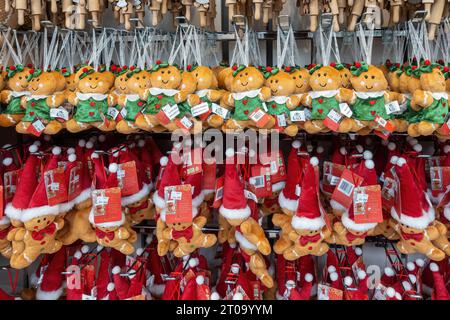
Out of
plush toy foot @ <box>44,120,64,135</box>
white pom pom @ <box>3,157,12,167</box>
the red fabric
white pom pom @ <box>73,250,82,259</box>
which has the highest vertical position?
plush toy foot @ <box>44,120,64,135</box>

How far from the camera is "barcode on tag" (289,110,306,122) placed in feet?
4.09

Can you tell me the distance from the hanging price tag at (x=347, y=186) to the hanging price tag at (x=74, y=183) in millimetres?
927

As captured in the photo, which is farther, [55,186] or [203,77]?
[55,186]

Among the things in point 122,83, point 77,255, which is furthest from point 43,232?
point 122,83

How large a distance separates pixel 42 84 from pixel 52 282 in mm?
810

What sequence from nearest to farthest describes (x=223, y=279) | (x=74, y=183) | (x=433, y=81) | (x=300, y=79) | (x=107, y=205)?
(x=433, y=81)
(x=300, y=79)
(x=107, y=205)
(x=74, y=183)
(x=223, y=279)

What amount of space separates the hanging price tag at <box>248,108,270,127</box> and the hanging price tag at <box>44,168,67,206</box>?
728mm

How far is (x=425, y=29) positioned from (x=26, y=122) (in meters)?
1.33

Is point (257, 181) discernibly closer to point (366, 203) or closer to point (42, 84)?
point (366, 203)

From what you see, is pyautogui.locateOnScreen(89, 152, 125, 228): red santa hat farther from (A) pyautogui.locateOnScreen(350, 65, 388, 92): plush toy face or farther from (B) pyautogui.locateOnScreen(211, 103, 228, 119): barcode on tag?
(A) pyautogui.locateOnScreen(350, 65, 388, 92): plush toy face

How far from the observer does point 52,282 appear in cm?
165

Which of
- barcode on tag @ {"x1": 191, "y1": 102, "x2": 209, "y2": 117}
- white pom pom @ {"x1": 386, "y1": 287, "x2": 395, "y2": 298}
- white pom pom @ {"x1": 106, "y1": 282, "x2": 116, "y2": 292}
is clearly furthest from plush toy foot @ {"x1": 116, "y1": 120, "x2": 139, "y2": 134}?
white pom pom @ {"x1": 386, "y1": 287, "x2": 395, "y2": 298}
